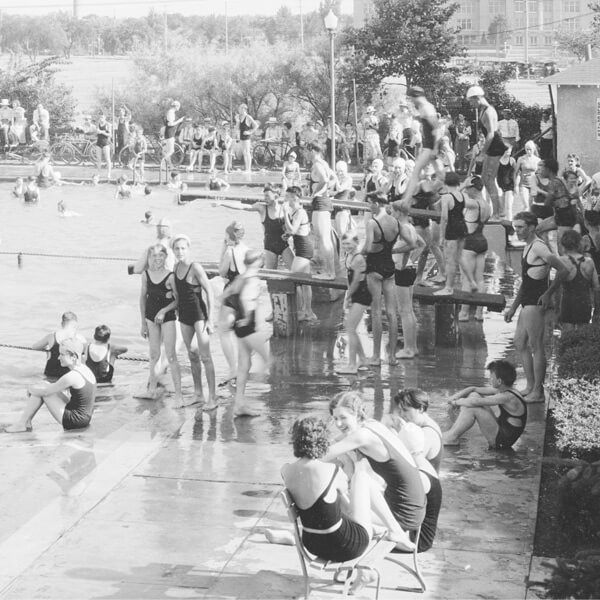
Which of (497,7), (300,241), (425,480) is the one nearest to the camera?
(425,480)

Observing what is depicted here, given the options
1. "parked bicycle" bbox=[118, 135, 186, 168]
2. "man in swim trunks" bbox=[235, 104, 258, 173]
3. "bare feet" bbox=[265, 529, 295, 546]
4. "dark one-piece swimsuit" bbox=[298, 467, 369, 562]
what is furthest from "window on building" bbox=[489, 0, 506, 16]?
"dark one-piece swimsuit" bbox=[298, 467, 369, 562]

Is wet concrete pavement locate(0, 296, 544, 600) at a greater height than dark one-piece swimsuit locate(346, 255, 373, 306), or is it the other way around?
dark one-piece swimsuit locate(346, 255, 373, 306)

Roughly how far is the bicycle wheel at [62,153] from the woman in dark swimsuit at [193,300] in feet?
92.9

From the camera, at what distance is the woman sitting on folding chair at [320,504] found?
22.4ft

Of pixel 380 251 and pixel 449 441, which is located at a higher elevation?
pixel 380 251

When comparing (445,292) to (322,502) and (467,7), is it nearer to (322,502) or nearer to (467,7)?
(322,502)

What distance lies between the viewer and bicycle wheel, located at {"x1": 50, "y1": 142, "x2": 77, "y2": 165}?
38531 millimetres

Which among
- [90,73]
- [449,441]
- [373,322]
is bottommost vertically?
[449,441]

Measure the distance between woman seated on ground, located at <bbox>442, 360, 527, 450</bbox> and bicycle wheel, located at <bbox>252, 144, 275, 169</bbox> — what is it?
27005 mm

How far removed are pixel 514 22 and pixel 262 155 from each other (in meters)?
90.6

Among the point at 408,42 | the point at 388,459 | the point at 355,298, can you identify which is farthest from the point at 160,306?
the point at 408,42

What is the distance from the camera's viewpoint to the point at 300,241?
1517cm

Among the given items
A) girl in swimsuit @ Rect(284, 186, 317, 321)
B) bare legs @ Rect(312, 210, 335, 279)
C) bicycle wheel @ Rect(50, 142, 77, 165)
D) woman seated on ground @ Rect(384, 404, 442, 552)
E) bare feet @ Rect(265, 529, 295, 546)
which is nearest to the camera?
woman seated on ground @ Rect(384, 404, 442, 552)

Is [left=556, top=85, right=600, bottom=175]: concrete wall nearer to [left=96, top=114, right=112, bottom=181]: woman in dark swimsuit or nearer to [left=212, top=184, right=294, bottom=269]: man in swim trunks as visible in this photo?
[left=96, top=114, right=112, bottom=181]: woman in dark swimsuit
